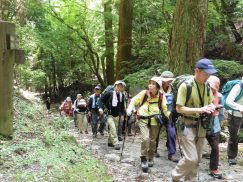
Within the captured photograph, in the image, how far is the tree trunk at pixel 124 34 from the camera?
1658 cm

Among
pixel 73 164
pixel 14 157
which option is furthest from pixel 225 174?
pixel 14 157

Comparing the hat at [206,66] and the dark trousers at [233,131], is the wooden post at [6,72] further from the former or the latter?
the dark trousers at [233,131]

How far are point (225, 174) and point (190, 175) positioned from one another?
166 cm

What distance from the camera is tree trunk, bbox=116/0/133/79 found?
16575 mm

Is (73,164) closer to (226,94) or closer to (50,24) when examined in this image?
(226,94)

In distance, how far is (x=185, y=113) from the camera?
4.88 metres

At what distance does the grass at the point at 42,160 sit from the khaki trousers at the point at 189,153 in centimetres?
123

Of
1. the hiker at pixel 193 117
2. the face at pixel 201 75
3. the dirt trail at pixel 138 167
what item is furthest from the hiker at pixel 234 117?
the face at pixel 201 75

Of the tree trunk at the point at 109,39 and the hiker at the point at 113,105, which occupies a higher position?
the tree trunk at the point at 109,39

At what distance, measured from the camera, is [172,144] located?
750 centimetres

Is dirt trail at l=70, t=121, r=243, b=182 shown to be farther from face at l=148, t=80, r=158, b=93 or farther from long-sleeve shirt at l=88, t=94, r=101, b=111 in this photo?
long-sleeve shirt at l=88, t=94, r=101, b=111

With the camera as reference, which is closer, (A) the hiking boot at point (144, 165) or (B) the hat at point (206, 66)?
(B) the hat at point (206, 66)

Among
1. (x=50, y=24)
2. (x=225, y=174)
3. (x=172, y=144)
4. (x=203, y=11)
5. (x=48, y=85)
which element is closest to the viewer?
(x=225, y=174)

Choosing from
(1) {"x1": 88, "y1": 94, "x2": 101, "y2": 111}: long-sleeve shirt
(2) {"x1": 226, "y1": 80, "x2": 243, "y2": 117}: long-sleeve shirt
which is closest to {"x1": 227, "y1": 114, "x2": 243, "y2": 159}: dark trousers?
(2) {"x1": 226, "y1": 80, "x2": 243, "y2": 117}: long-sleeve shirt
